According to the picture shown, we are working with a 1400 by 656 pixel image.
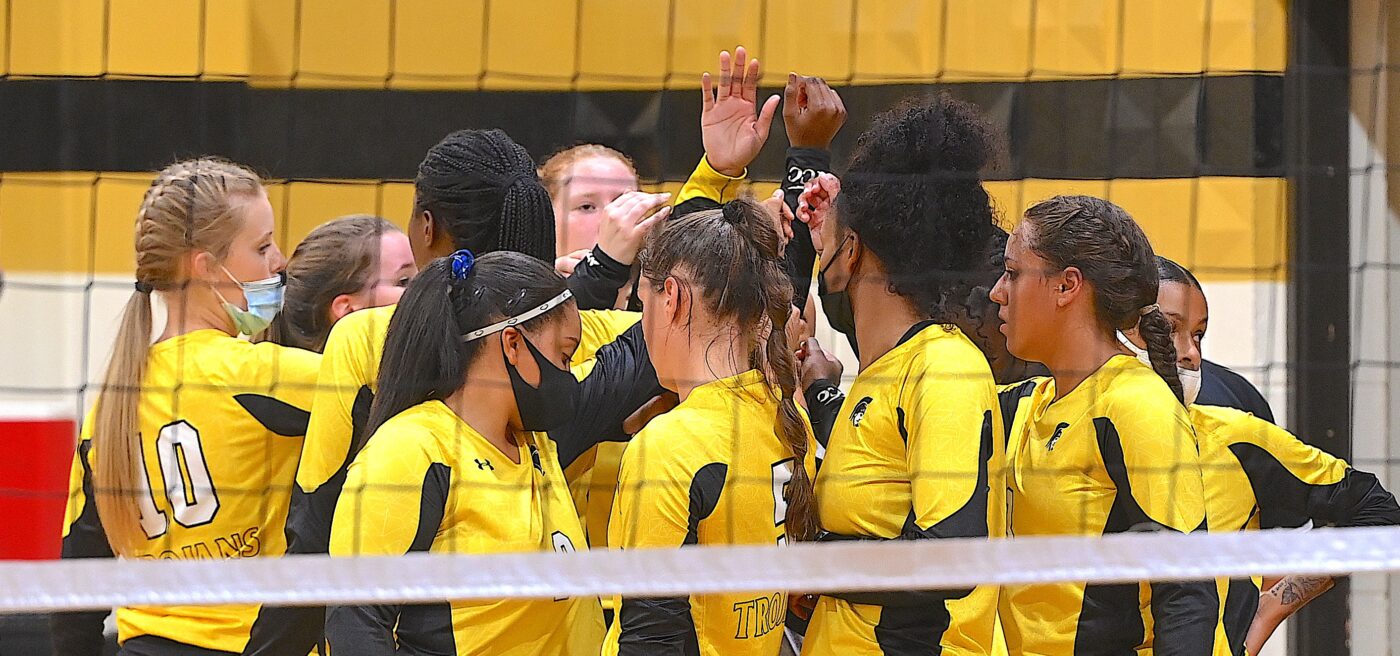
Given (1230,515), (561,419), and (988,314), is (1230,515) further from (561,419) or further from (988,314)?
(561,419)

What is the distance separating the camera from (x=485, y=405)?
213 cm

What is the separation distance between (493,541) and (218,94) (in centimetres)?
213

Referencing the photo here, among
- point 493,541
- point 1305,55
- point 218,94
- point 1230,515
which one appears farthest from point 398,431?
point 1305,55

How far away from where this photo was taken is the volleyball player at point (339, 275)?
2.68m

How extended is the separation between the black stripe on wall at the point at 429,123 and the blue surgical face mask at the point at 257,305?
1220mm

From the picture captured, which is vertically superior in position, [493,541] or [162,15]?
[162,15]

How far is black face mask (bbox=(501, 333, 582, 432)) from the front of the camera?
2.14 m

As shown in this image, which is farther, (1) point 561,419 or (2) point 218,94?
(2) point 218,94

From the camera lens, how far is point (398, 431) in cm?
205

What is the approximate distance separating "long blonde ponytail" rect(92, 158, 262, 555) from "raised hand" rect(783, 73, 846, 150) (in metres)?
0.94

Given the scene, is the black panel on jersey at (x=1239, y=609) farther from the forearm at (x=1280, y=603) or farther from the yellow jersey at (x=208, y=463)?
the yellow jersey at (x=208, y=463)

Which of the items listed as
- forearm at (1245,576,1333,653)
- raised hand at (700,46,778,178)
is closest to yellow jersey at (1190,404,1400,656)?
forearm at (1245,576,1333,653)

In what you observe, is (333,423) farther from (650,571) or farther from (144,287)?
(650,571)

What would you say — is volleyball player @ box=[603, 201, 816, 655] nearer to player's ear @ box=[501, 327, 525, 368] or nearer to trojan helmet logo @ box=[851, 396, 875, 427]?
trojan helmet logo @ box=[851, 396, 875, 427]
